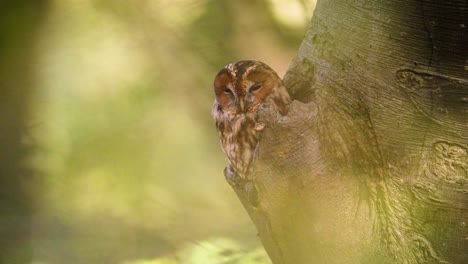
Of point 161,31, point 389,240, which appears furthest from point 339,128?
point 161,31

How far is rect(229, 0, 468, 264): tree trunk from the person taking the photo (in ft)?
3.15

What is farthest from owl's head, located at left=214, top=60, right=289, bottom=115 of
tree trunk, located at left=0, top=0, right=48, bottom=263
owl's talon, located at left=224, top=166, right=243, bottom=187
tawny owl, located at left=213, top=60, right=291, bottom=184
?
tree trunk, located at left=0, top=0, right=48, bottom=263

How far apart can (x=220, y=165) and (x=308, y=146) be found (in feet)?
6.28

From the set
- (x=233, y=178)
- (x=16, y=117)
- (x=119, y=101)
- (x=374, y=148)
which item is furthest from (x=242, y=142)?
(x=16, y=117)

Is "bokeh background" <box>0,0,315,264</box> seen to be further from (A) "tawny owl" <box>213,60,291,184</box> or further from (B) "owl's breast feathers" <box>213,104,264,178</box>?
(B) "owl's breast feathers" <box>213,104,264,178</box>

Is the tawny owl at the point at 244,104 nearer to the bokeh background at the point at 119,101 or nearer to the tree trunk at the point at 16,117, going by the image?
the bokeh background at the point at 119,101

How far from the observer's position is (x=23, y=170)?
8.48 feet

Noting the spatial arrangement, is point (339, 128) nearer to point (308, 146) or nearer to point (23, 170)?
point (308, 146)

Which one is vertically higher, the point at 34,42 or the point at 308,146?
the point at 34,42

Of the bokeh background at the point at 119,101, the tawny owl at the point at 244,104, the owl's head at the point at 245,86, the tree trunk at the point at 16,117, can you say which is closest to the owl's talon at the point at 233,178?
the tawny owl at the point at 244,104

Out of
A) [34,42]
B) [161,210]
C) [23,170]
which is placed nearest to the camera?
[34,42]

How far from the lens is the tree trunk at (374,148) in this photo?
0.96 metres

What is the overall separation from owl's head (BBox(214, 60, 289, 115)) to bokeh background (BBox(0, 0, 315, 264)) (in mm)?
1018

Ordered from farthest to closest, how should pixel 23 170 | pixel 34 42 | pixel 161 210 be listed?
pixel 161 210, pixel 23 170, pixel 34 42
